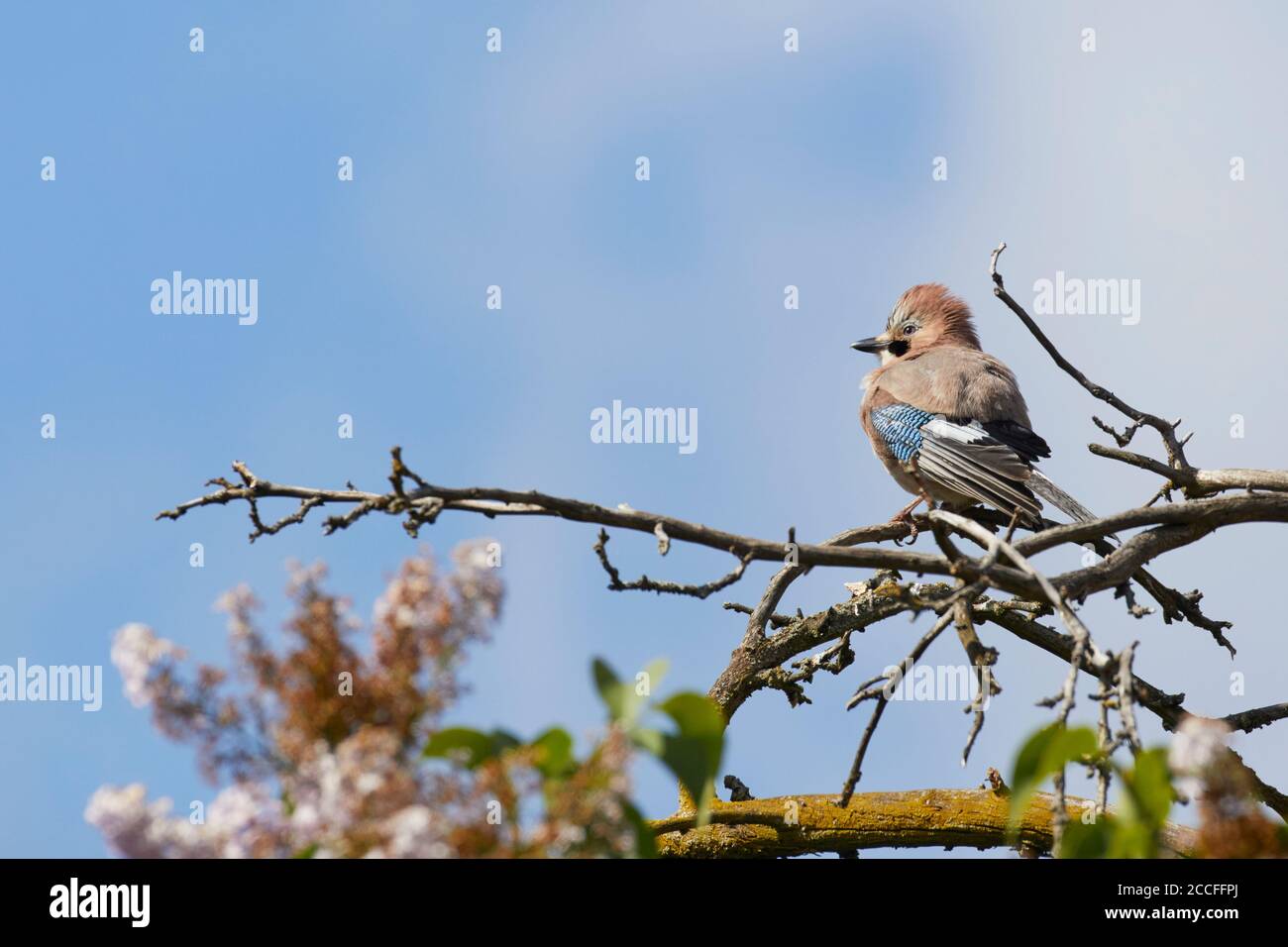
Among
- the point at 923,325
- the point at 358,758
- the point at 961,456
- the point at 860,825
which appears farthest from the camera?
the point at 923,325

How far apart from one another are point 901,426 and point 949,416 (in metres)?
0.23

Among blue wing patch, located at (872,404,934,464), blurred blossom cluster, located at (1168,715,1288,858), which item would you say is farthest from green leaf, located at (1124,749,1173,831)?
blue wing patch, located at (872,404,934,464)

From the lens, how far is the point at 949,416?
6027 millimetres

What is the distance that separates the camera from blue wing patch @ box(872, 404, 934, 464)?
19.4ft

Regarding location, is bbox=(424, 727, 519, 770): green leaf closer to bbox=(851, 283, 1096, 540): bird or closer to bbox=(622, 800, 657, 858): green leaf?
bbox=(622, 800, 657, 858): green leaf

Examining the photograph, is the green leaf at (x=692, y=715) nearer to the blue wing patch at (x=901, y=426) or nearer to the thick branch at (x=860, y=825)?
the thick branch at (x=860, y=825)

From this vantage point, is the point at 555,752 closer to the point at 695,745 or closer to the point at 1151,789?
the point at 695,745

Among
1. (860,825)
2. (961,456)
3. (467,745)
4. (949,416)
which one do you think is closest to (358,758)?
(467,745)

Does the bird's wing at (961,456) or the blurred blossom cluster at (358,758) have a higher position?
the bird's wing at (961,456)

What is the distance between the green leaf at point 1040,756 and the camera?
1.16 metres

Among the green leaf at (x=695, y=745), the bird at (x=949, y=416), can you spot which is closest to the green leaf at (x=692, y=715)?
the green leaf at (x=695, y=745)

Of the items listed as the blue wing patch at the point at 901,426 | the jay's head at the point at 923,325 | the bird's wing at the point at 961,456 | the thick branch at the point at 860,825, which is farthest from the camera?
the jay's head at the point at 923,325
